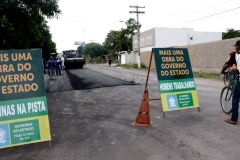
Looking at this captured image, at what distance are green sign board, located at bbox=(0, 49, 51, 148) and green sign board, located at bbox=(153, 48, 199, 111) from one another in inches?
123

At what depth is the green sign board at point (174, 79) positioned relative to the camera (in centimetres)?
615

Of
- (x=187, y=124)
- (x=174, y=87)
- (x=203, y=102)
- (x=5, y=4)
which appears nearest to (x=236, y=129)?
(x=187, y=124)

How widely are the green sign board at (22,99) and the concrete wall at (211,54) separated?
15924 mm

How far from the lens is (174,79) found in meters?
6.37

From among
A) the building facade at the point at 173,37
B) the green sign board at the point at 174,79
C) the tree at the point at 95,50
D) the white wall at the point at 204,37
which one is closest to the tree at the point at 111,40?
the tree at the point at 95,50

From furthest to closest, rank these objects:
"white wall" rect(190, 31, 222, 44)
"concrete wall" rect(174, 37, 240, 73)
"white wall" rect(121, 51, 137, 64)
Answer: "white wall" rect(121, 51, 137, 64) < "white wall" rect(190, 31, 222, 44) < "concrete wall" rect(174, 37, 240, 73)

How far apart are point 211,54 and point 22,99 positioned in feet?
58.9

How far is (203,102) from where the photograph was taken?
798cm

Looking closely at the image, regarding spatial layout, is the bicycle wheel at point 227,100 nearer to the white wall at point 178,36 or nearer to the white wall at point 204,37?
the white wall at point 178,36

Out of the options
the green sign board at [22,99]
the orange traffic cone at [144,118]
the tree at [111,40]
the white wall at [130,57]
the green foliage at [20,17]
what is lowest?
the orange traffic cone at [144,118]

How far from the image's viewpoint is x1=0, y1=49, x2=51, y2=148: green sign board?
4254 millimetres

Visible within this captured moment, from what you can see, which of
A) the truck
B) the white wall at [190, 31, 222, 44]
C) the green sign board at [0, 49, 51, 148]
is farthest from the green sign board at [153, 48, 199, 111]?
the white wall at [190, 31, 222, 44]

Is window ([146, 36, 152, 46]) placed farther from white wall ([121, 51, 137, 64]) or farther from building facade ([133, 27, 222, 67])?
white wall ([121, 51, 137, 64])

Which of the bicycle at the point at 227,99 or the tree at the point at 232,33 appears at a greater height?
the tree at the point at 232,33
